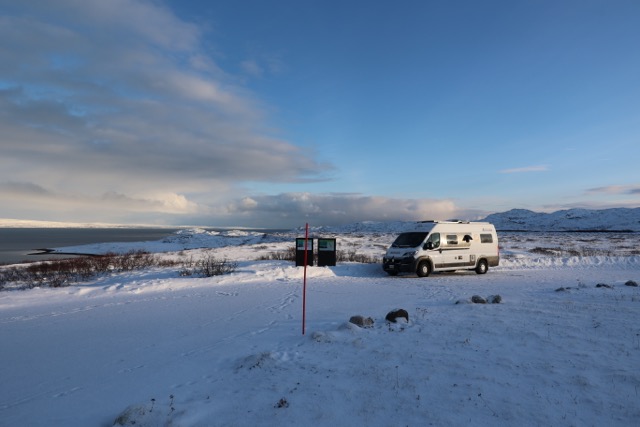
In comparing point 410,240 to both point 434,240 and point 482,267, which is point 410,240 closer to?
point 434,240

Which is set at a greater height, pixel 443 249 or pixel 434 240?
→ pixel 434 240

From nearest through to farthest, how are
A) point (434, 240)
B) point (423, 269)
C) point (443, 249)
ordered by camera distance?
point (423, 269), point (434, 240), point (443, 249)

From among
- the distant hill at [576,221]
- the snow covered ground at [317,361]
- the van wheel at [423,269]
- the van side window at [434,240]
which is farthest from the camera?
the distant hill at [576,221]

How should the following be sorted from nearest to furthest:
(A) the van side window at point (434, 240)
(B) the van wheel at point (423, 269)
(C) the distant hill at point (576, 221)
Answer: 1. (B) the van wheel at point (423, 269)
2. (A) the van side window at point (434, 240)
3. (C) the distant hill at point (576, 221)

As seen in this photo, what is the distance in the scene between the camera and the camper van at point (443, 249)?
1731 centimetres

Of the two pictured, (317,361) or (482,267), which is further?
(482,267)

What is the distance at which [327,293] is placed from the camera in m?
13.0

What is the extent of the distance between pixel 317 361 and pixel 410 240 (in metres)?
12.7

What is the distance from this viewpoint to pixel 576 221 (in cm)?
14125

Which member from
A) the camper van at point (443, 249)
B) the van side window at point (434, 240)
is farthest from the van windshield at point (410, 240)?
the van side window at point (434, 240)

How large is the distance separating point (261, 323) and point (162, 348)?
2.35 m

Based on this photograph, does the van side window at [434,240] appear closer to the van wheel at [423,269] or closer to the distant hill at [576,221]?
the van wheel at [423,269]

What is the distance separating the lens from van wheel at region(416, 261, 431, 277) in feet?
56.8

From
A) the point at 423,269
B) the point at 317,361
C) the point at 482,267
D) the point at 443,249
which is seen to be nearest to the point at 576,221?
the point at 482,267
